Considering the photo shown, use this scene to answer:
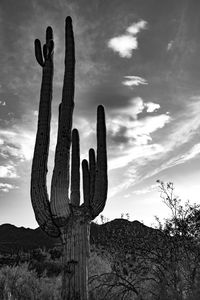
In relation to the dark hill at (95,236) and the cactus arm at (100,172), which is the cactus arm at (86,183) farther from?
the dark hill at (95,236)

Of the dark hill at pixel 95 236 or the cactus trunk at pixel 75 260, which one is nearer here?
the cactus trunk at pixel 75 260

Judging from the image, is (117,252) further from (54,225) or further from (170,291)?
(54,225)

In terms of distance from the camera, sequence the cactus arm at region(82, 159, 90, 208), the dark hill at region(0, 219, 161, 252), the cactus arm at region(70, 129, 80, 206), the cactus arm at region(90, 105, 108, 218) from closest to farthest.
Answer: the cactus arm at region(90, 105, 108, 218) < the cactus arm at region(82, 159, 90, 208) < the cactus arm at region(70, 129, 80, 206) < the dark hill at region(0, 219, 161, 252)

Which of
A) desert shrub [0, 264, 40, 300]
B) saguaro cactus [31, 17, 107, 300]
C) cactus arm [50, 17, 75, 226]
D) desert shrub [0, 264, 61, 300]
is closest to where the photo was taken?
saguaro cactus [31, 17, 107, 300]

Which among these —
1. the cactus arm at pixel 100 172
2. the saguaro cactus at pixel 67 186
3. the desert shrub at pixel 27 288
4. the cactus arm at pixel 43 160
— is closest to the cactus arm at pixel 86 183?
the saguaro cactus at pixel 67 186

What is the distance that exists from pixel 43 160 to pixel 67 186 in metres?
0.71

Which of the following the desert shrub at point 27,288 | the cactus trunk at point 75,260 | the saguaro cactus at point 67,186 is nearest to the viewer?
the cactus trunk at point 75,260

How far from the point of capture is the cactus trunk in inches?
191

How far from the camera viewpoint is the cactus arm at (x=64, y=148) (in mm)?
5320

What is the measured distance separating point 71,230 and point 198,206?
574 centimetres

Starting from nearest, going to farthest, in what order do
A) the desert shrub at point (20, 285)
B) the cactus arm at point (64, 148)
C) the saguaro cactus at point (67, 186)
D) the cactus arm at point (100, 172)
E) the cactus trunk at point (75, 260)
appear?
1. the cactus trunk at point (75, 260)
2. the saguaro cactus at point (67, 186)
3. the cactus arm at point (64, 148)
4. the cactus arm at point (100, 172)
5. the desert shrub at point (20, 285)

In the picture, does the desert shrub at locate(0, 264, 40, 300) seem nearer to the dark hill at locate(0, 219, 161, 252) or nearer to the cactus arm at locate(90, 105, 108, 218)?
the dark hill at locate(0, 219, 161, 252)

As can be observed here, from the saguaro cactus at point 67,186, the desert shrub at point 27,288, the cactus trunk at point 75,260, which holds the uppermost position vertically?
the saguaro cactus at point 67,186

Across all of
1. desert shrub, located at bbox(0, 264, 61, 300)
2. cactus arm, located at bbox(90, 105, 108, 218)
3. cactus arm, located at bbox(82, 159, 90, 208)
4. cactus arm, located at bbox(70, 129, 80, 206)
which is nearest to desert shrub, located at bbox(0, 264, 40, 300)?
desert shrub, located at bbox(0, 264, 61, 300)
